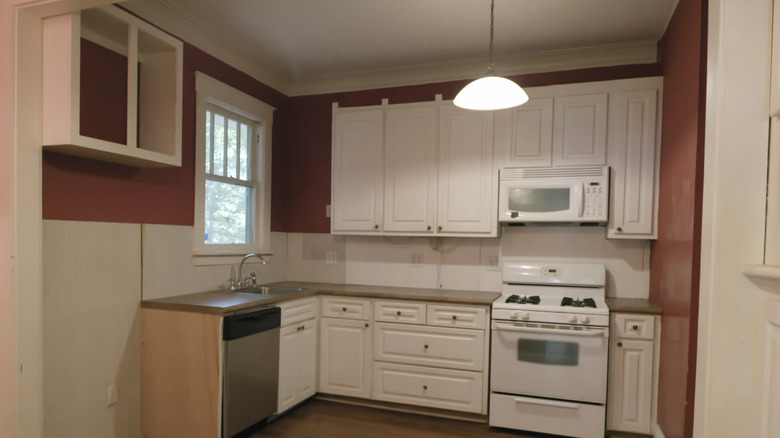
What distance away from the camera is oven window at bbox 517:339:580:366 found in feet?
9.60

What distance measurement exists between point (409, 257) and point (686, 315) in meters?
2.18

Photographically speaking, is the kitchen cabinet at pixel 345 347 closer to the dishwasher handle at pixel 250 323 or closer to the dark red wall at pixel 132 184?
the dishwasher handle at pixel 250 323

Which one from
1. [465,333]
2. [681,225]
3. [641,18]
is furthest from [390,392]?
[641,18]

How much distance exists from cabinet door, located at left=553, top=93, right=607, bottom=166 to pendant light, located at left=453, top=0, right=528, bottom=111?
1139 mm

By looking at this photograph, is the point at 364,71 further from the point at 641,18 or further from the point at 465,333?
the point at 465,333

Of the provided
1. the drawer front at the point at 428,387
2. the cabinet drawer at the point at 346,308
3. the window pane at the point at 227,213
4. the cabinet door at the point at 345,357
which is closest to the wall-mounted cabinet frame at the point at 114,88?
the window pane at the point at 227,213

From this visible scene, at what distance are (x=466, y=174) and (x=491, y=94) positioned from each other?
4.23 ft

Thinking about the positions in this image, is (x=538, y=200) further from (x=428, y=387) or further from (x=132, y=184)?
(x=132, y=184)

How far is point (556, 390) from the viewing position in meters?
2.95

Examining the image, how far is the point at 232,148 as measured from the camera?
3703 millimetres

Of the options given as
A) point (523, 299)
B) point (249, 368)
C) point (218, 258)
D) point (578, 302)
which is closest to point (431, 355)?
point (523, 299)

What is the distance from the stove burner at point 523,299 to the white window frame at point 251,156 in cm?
216

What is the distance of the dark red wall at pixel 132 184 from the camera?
7.63 ft

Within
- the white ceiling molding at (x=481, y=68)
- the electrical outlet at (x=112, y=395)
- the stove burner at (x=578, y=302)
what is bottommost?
the electrical outlet at (x=112, y=395)
